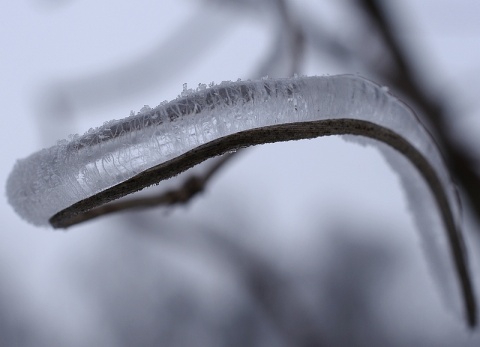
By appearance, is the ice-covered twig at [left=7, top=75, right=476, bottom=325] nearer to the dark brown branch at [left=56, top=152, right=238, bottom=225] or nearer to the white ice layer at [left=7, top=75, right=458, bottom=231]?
the white ice layer at [left=7, top=75, right=458, bottom=231]

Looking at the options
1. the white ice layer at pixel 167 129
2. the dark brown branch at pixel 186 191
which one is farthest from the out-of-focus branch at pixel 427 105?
the white ice layer at pixel 167 129

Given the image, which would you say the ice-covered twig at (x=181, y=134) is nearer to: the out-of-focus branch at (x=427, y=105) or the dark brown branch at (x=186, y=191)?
the dark brown branch at (x=186, y=191)

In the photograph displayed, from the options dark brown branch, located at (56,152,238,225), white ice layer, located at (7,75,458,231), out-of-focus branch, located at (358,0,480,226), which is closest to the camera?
white ice layer, located at (7,75,458,231)

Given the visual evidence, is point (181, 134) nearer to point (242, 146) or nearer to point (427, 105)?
point (242, 146)

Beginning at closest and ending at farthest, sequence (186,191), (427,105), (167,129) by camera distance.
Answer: (167,129)
(186,191)
(427,105)

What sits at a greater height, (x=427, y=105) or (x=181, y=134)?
(x=427, y=105)

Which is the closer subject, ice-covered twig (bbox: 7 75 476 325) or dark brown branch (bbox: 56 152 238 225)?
ice-covered twig (bbox: 7 75 476 325)

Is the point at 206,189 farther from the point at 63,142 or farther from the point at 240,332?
the point at 240,332

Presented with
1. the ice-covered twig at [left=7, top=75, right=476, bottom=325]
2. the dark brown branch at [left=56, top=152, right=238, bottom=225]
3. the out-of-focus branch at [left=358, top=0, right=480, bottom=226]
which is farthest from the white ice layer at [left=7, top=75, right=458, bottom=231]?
the out-of-focus branch at [left=358, top=0, right=480, bottom=226]

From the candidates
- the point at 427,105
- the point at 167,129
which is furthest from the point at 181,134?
the point at 427,105
